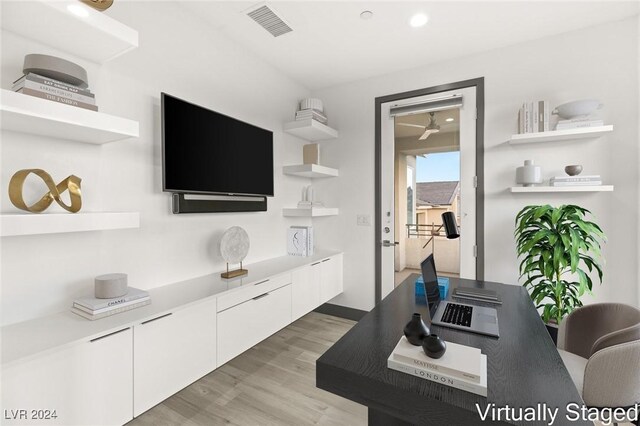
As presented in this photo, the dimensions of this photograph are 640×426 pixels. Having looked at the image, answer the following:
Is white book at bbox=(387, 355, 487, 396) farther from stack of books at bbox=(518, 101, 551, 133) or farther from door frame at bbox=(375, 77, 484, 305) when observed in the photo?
stack of books at bbox=(518, 101, 551, 133)

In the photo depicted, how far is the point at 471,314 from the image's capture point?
1506 millimetres

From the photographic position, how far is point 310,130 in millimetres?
3279

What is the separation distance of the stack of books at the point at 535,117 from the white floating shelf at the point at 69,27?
114 inches

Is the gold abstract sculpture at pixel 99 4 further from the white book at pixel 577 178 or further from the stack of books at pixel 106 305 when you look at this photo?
the white book at pixel 577 178

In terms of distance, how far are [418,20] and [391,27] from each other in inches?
8.5

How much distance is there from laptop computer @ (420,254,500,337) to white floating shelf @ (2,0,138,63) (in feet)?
6.46

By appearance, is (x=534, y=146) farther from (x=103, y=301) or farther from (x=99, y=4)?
(x=103, y=301)

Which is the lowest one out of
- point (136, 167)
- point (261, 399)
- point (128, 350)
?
point (261, 399)

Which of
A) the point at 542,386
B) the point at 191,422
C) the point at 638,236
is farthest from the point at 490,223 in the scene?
the point at 191,422

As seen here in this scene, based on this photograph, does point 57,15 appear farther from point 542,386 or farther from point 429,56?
point 429,56

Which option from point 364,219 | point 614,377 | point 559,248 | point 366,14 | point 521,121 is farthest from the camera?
point 364,219

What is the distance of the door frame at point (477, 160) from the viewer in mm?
2838

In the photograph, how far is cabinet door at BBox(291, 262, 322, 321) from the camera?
9.01 ft

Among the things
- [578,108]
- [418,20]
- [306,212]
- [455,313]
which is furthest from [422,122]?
[455,313]
